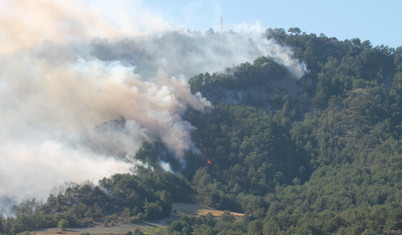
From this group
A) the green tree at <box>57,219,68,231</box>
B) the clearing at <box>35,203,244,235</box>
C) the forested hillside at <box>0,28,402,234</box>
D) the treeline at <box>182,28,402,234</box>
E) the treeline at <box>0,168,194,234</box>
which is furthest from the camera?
the treeline at <box>182,28,402,234</box>

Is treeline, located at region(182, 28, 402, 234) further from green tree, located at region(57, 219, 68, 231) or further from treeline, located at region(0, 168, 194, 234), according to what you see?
green tree, located at region(57, 219, 68, 231)

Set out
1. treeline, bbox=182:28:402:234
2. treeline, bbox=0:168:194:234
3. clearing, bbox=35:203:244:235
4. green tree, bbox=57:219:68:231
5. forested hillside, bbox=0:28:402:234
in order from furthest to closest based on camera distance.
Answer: treeline, bbox=182:28:402:234, forested hillside, bbox=0:28:402:234, treeline, bbox=0:168:194:234, green tree, bbox=57:219:68:231, clearing, bbox=35:203:244:235

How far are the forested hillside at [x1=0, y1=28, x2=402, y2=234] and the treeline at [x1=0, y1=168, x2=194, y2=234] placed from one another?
13 centimetres

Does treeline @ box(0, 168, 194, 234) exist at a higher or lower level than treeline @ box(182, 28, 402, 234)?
lower

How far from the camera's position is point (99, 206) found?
116562 millimetres

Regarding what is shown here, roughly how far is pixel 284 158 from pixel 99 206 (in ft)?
142

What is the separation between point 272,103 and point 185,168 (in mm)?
28800

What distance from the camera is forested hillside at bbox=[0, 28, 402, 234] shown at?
366 feet

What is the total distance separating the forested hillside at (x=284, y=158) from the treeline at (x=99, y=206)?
13 centimetres

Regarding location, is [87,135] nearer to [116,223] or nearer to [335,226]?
[116,223]

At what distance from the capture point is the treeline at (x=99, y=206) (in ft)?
364

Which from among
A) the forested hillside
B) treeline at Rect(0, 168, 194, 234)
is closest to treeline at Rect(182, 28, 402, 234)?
the forested hillside

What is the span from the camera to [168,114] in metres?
151

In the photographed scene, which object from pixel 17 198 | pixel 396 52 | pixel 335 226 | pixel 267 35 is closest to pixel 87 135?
pixel 17 198
